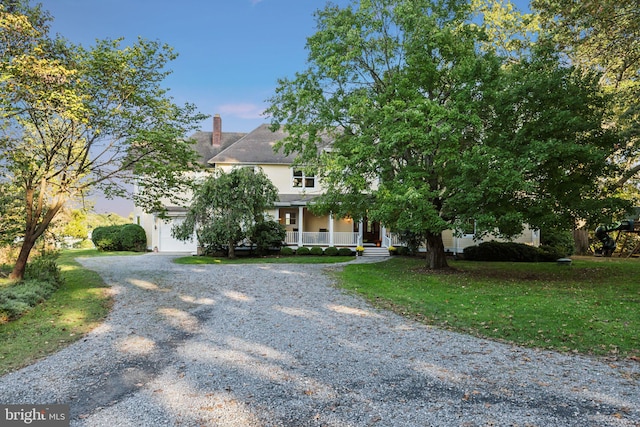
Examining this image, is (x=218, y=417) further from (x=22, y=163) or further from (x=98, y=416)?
(x=22, y=163)

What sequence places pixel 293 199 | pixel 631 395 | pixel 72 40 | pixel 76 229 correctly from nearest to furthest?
pixel 631 395, pixel 72 40, pixel 293 199, pixel 76 229

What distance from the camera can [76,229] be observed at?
27234 mm

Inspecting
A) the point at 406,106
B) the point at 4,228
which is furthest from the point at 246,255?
the point at 406,106

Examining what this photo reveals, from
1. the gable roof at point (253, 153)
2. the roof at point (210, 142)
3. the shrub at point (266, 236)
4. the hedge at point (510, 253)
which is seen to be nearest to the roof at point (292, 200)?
the shrub at point (266, 236)

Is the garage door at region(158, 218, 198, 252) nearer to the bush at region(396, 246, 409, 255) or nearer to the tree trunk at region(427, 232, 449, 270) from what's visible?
the bush at region(396, 246, 409, 255)

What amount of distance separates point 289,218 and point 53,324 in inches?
715

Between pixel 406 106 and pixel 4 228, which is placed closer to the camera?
pixel 4 228

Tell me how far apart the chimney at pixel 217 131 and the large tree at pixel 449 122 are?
1555 centimetres

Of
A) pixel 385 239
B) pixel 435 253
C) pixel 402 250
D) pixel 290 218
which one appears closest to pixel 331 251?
pixel 385 239

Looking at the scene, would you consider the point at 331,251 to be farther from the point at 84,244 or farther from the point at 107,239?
the point at 84,244

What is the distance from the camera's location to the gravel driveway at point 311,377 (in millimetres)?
3826

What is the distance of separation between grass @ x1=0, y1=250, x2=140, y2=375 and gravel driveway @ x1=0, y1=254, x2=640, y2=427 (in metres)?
0.40

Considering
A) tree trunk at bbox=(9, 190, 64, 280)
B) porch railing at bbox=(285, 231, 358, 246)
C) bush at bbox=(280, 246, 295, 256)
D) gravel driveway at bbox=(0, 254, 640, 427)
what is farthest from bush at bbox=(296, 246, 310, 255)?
gravel driveway at bbox=(0, 254, 640, 427)

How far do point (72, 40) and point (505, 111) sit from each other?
44.4 ft
